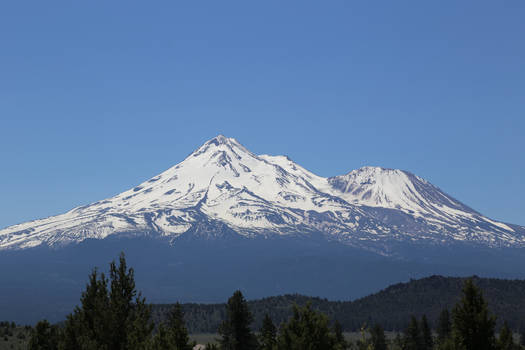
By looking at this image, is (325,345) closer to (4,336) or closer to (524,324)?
(4,336)

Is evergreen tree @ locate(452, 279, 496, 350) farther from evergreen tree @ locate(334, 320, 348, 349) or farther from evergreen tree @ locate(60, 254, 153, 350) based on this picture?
evergreen tree @ locate(60, 254, 153, 350)

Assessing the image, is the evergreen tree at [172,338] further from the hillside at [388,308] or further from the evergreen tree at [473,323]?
→ the hillside at [388,308]

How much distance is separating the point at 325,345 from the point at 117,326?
1130 cm

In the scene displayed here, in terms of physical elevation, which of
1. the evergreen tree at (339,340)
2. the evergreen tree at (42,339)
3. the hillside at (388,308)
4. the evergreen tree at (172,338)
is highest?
the hillside at (388,308)

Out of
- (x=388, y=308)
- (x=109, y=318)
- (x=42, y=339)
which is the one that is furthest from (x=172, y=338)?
(x=388, y=308)

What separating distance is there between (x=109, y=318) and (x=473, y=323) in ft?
57.1

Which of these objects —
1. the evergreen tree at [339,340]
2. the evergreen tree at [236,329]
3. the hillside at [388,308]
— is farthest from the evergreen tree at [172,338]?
the hillside at [388,308]

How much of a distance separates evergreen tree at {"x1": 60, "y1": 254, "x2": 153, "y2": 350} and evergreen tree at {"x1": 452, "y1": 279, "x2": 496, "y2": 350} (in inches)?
546

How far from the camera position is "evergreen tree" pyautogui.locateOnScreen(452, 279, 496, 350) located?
32.3 m

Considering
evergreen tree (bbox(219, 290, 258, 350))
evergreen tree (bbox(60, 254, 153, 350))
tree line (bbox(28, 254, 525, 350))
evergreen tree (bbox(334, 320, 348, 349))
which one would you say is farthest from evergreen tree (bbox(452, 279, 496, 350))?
evergreen tree (bbox(219, 290, 258, 350))

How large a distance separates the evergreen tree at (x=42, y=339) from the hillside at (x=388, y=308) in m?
112

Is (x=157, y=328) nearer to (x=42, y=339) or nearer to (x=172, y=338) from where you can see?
(x=172, y=338)

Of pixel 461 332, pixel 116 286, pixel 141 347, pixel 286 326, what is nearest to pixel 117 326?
pixel 116 286

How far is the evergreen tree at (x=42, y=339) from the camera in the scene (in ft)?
140
